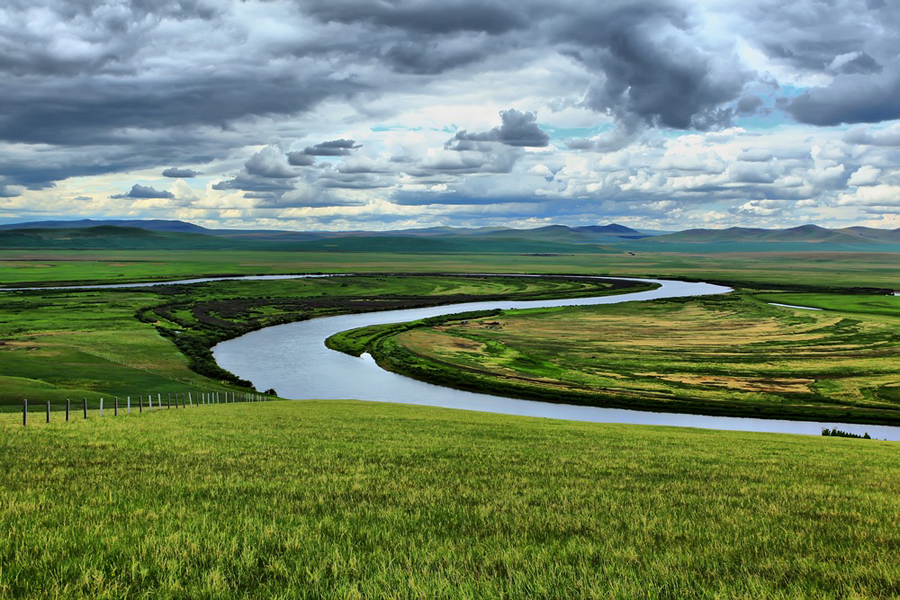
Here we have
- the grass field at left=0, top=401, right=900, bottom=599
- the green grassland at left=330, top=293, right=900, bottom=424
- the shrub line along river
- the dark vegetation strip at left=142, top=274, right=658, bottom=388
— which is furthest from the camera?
the dark vegetation strip at left=142, top=274, right=658, bottom=388

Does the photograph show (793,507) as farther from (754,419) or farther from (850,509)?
(754,419)

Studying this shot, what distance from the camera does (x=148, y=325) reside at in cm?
10625

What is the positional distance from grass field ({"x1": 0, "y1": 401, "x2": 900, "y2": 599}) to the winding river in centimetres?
3853

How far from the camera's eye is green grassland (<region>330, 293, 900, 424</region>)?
197 feet

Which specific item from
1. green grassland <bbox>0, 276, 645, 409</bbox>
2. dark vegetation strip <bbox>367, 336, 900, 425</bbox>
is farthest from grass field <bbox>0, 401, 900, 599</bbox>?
dark vegetation strip <bbox>367, 336, 900, 425</bbox>

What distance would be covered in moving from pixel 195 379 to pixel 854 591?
6649 centimetres

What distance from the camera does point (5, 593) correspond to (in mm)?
5422

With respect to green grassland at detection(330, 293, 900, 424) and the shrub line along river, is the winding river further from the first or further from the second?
green grassland at detection(330, 293, 900, 424)

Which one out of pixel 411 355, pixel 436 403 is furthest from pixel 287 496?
pixel 411 355

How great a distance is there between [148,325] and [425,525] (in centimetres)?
11143

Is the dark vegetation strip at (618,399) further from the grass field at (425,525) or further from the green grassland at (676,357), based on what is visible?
the grass field at (425,525)

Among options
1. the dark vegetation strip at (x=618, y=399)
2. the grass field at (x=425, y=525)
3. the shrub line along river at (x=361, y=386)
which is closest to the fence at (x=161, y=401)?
the shrub line along river at (x=361, y=386)

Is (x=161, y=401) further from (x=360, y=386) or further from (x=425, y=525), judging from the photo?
(x=425, y=525)

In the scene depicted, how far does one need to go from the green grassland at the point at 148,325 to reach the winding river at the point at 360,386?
505 centimetres
